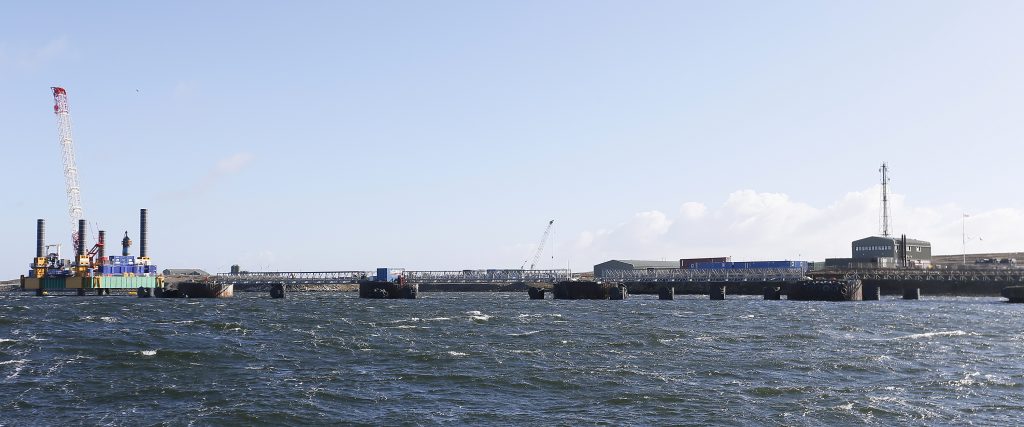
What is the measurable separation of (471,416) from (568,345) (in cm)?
2822

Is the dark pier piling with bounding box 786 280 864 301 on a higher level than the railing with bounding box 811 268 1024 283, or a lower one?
lower

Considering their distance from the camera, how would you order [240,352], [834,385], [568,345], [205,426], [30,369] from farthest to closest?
[568,345]
[240,352]
[30,369]
[834,385]
[205,426]

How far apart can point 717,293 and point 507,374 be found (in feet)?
426

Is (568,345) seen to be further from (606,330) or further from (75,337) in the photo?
(75,337)

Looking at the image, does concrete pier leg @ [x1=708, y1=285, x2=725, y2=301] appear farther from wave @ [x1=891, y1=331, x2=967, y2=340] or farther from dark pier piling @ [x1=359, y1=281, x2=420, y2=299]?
wave @ [x1=891, y1=331, x2=967, y2=340]

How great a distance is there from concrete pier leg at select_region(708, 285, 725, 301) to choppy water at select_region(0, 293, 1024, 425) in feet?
287

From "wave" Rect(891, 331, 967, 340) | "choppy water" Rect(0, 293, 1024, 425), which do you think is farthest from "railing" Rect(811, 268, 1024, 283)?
"choppy water" Rect(0, 293, 1024, 425)

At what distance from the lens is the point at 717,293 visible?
174 m

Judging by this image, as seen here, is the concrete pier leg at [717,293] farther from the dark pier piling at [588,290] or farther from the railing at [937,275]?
the railing at [937,275]

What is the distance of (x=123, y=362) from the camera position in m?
54.5

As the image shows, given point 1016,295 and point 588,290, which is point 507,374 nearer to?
point 1016,295

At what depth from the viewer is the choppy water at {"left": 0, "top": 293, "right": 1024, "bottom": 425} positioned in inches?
1544

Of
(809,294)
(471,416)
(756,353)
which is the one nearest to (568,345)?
(756,353)

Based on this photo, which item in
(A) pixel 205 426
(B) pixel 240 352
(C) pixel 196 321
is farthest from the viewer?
(C) pixel 196 321
